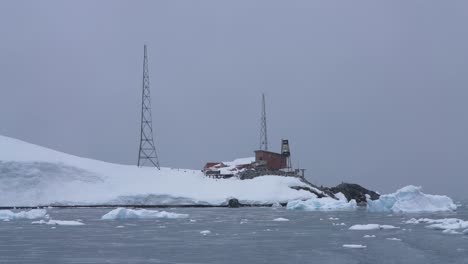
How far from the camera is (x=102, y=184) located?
5509 centimetres

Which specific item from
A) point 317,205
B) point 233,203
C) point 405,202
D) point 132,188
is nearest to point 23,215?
point 132,188

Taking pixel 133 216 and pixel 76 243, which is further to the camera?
pixel 133 216

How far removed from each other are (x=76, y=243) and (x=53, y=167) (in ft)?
108

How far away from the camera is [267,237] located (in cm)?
2459

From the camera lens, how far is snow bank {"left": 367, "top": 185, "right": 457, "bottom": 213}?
147 feet

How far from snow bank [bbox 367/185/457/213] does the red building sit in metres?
22.3

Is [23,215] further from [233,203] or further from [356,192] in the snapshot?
[356,192]

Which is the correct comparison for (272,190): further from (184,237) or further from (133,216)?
(184,237)

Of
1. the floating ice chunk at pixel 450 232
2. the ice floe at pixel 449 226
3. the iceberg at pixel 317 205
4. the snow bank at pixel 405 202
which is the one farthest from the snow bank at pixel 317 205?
the floating ice chunk at pixel 450 232

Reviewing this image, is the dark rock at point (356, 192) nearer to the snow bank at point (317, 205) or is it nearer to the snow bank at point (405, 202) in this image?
the snow bank at point (317, 205)

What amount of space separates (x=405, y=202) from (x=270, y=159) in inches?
960

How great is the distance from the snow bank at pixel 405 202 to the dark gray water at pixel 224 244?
14.8 metres

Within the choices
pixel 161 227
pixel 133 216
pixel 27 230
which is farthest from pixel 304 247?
pixel 133 216

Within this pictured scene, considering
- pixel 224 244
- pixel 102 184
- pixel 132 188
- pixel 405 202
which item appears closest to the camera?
pixel 224 244
